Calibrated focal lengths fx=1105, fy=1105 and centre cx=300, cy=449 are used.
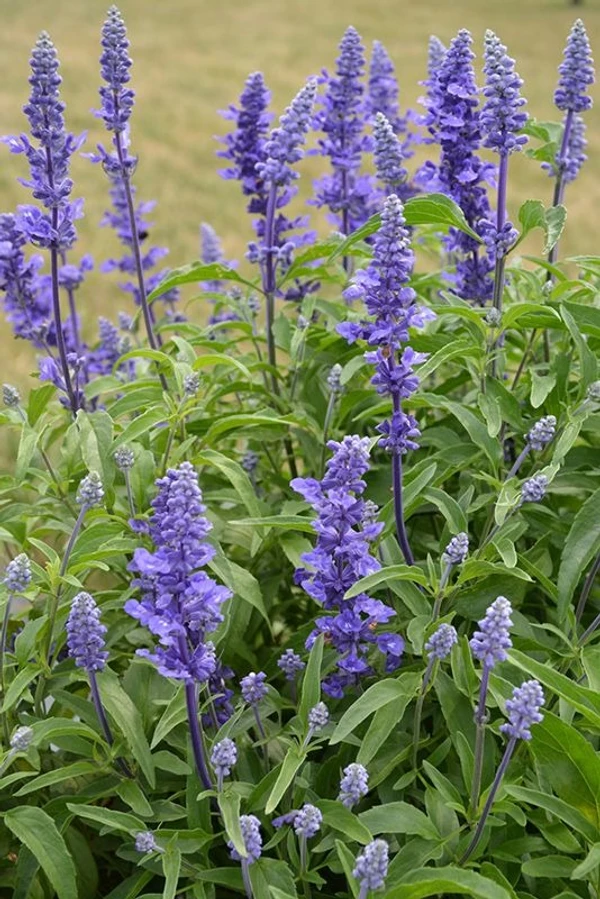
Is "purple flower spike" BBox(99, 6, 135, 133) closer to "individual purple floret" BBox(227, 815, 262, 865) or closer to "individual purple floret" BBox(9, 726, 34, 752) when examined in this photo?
"individual purple floret" BBox(9, 726, 34, 752)

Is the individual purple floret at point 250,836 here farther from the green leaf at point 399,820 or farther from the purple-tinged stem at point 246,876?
the green leaf at point 399,820

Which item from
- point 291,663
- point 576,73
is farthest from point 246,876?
point 576,73

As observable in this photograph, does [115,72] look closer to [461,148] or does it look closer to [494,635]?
[461,148]

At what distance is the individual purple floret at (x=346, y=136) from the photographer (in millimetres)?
3432

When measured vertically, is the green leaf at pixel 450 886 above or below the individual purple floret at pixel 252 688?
below

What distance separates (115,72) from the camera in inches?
113

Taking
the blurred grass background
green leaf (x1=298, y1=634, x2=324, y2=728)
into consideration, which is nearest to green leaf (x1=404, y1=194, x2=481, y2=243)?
green leaf (x1=298, y1=634, x2=324, y2=728)

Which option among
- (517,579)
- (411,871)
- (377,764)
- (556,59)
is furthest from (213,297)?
(556,59)

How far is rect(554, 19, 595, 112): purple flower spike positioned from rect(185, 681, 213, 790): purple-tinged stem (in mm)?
1972

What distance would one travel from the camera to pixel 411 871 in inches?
72.6

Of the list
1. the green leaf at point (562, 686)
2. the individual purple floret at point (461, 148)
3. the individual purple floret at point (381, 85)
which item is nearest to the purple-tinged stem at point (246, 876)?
the green leaf at point (562, 686)

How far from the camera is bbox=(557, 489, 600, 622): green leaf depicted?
2318 mm

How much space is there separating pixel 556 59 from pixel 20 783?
15.9 metres

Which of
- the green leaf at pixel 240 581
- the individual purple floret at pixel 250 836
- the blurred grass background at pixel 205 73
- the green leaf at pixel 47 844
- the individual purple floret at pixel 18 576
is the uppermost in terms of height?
the blurred grass background at pixel 205 73
